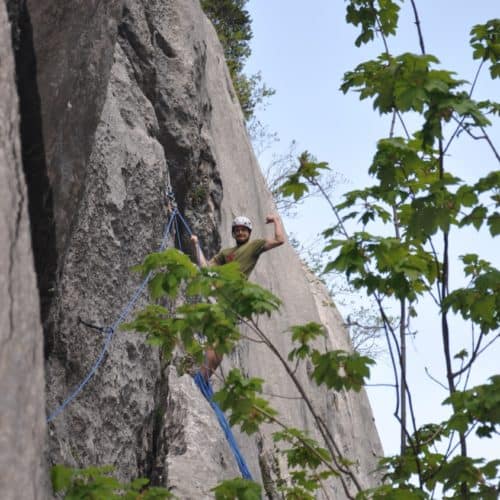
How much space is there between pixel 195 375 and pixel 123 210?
2012mm

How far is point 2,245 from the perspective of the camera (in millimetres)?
2990

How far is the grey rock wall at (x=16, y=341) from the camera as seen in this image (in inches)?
109

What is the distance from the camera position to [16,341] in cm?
295

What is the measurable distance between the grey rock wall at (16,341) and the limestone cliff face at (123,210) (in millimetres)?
2570

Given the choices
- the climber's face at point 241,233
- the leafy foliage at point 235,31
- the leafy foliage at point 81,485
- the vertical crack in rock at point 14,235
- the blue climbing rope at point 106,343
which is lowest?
the leafy foliage at point 81,485

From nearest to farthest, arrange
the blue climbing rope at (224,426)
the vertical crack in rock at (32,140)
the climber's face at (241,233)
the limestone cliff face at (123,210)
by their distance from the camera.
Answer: the vertical crack in rock at (32,140) → the limestone cliff face at (123,210) → the blue climbing rope at (224,426) → the climber's face at (241,233)

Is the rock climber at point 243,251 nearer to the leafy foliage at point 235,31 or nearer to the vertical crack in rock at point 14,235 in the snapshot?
the vertical crack in rock at point 14,235

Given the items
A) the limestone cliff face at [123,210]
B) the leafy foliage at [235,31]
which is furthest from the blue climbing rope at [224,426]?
the leafy foliage at [235,31]

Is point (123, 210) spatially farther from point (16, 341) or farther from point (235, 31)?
point (235, 31)

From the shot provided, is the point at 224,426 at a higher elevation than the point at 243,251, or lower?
lower

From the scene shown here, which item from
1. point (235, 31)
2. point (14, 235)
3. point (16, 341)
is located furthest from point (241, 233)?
point (235, 31)

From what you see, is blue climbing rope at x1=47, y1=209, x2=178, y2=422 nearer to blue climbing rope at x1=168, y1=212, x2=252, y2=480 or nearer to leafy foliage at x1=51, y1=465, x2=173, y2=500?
blue climbing rope at x1=168, y1=212, x2=252, y2=480

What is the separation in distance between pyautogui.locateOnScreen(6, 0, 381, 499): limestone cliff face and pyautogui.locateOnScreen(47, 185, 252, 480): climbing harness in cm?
7

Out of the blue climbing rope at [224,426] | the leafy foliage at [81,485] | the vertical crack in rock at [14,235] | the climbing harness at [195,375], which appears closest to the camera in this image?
the vertical crack in rock at [14,235]
